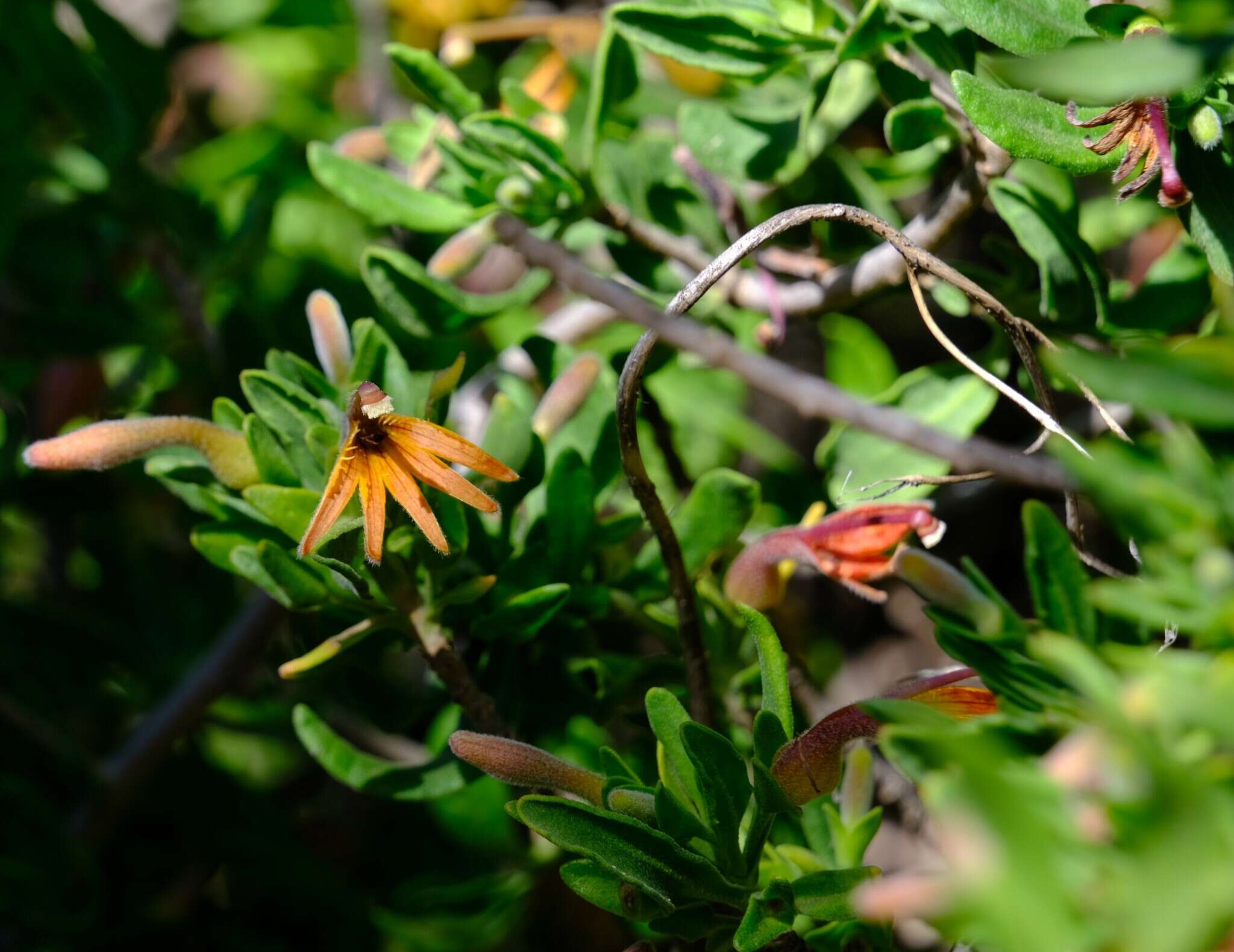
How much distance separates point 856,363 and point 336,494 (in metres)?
0.91

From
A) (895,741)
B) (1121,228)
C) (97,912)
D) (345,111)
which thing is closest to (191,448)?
(895,741)

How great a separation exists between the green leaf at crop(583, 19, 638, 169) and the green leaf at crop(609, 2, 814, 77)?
4 centimetres

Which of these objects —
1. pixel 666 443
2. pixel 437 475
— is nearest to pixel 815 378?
pixel 437 475

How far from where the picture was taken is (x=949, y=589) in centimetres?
78

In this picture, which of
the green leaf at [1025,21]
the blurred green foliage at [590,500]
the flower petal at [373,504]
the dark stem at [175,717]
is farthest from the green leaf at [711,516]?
the dark stem at [175,717]

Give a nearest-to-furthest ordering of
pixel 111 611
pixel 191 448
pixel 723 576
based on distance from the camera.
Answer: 1. pixel 191 448
2. pixel 723 576
3. pixel 111 611

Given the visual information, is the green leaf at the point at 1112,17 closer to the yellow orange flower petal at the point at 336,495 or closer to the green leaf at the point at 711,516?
the green leaf at the point at 711,516

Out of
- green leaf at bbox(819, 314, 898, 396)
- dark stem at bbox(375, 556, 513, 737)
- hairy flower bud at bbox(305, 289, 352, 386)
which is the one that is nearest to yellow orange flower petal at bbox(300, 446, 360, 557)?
dark stem at bbox(375, 556, 513, 737)

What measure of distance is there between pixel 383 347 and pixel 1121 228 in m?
0.99

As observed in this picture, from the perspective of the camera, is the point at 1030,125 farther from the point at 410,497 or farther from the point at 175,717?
the point at 175,717

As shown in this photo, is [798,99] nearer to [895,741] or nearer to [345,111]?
[895,741]

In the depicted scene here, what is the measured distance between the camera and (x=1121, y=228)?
142 cm

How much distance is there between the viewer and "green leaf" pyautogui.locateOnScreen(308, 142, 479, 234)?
1170 mm

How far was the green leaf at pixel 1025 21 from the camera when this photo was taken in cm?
80
